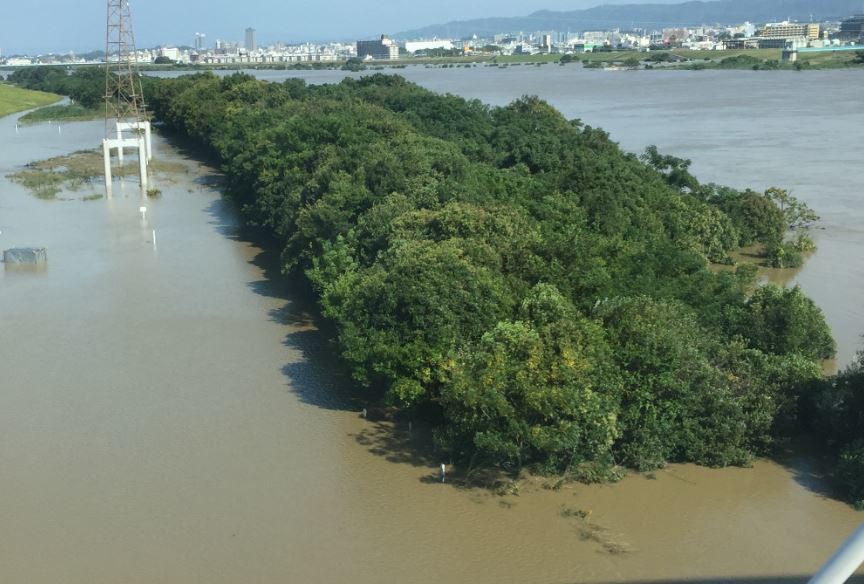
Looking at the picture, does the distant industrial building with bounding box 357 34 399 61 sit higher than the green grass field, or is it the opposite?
the distant industrial building with bounding box 357 34 399 61

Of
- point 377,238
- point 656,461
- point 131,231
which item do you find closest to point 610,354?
point 656,461

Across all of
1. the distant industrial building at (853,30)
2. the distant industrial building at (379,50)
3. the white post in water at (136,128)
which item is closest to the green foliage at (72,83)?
the white post in water at (136,128)

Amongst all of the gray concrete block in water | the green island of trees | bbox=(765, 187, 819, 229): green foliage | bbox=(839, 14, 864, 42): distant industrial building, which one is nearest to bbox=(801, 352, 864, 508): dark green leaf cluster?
the green island of trees

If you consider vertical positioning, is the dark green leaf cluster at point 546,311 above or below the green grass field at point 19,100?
below

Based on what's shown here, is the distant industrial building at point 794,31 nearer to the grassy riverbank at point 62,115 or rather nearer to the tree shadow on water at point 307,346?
the grassy riverbank at point 62,115

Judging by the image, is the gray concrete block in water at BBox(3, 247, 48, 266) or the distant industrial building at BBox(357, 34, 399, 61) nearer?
the gray concrete block in water at BBox(3, 247, 48, 266)

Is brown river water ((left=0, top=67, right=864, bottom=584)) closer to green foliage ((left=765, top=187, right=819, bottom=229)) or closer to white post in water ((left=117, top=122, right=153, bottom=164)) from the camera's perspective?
A: green foliage ((left=765, top=187, right=819, bottom=229))

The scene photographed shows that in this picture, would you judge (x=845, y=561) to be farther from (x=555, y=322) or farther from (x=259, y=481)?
(x=259, y=481)
